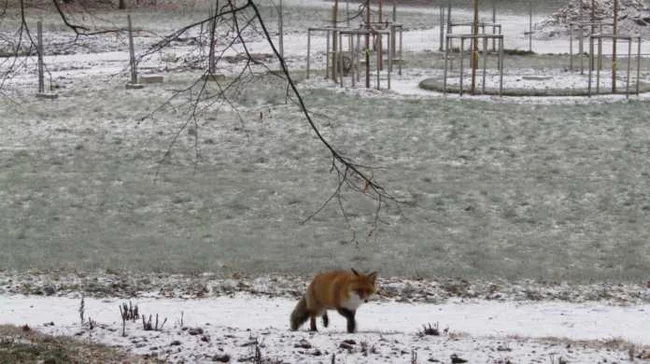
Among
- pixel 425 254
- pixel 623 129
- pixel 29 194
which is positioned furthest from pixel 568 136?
pixel 29 194

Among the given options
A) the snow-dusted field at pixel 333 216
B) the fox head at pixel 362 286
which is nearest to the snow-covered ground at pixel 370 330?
the snow-dusted field at pixel 333 216

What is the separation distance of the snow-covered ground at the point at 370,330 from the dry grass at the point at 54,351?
184 mm

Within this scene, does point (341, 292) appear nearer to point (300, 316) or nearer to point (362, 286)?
point (362, 286)

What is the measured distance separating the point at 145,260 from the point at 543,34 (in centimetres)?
3342

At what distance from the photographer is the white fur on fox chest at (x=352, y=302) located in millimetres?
8273

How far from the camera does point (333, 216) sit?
49.8ft

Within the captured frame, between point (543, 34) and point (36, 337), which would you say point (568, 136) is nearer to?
point (36, 337)

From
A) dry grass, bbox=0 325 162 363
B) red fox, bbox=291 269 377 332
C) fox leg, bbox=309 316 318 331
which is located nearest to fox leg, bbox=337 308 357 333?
red fox, bbox=291 269 377 332

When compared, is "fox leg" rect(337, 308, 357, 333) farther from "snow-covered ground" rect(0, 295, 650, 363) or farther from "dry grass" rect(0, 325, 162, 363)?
"dry grass" rect(0, 325, 162, 363)

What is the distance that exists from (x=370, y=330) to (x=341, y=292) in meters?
1.42

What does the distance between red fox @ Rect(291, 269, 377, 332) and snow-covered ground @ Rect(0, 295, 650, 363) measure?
188 millimetres

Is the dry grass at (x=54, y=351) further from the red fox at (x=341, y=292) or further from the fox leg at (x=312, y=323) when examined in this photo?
the fox leg at (x=312, y=323)

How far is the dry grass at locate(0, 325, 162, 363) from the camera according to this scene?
Result: 718 cm

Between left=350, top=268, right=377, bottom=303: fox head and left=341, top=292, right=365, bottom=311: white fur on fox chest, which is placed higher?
left=350, top=268, right=377, bottom=303: fox head
